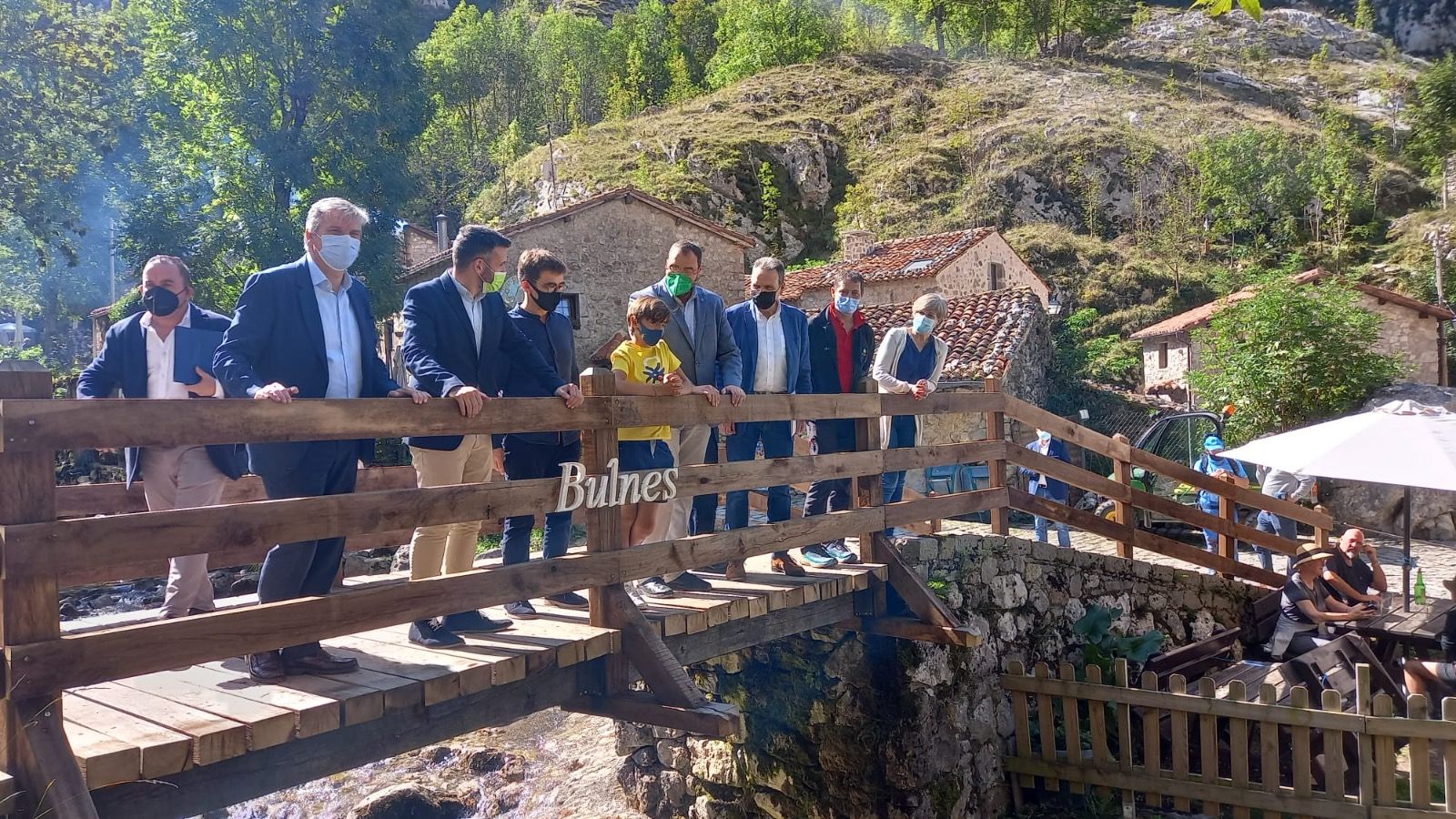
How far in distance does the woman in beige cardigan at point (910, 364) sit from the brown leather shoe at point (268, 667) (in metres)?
4.09

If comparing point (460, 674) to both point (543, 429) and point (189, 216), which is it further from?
point (189, 216)

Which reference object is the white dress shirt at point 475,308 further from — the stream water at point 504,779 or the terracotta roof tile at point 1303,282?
the terracotta roof tile at point 1303,282

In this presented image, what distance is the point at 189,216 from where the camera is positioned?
63.7ft

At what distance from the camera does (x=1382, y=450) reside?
7.58 metres

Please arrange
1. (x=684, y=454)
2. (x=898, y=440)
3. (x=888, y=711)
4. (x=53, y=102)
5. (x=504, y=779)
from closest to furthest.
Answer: (x=684, y=454) → (x=888, y=711) → (x=898, y=440) → (x=504, y=779) → (x=53, y=102)

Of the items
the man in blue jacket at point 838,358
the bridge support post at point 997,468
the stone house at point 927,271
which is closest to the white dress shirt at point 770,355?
the man in blue jacket at point 838,358

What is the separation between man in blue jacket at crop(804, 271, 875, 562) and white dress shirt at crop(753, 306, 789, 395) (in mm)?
570

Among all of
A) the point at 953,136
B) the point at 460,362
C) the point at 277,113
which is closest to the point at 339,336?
the point at 460,362

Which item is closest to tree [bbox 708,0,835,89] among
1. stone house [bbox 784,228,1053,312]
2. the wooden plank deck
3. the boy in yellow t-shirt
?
stone house [bbox 784,228,1053,312]

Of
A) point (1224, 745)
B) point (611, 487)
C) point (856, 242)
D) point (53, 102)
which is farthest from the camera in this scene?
point (856, 242)

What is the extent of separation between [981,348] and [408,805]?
15279 millimetres

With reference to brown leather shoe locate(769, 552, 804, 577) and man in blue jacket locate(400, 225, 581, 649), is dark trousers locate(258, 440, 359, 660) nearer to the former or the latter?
man in blue jacket locate(400, 225, 581, 649)

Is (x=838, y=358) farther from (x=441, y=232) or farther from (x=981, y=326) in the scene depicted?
(x=441, y=232)

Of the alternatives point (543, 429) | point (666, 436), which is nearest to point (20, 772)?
point (543, 429)
